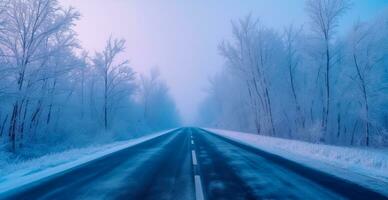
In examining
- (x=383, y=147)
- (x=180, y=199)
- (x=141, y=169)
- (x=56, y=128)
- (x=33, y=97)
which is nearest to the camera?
(x=180, y=199)

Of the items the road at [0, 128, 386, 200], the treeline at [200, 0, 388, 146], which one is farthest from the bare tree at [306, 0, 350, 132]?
the road at [0, 128, 386, 200]

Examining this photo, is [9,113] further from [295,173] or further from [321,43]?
[321,43]

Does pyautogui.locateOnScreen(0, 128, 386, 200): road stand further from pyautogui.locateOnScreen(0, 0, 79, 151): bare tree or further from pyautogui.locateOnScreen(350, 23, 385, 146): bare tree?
pyautogui.locateOnScreen(350, 23, 385, 146): bare tree

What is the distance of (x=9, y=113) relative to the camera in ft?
62.5

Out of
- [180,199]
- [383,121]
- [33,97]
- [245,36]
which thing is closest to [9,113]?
[33,97]

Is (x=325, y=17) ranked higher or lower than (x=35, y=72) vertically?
higher

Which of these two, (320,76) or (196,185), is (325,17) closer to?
(320,76)

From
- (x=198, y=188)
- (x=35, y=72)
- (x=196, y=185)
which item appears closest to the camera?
(x=198, y=188)

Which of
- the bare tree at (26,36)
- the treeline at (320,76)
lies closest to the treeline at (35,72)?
the bare tree at (26,36)

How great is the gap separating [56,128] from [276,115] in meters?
24.7

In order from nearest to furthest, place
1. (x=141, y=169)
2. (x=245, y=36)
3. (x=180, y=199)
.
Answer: (x=180, y=199), (x=141, y=169), (x=245, y=36)

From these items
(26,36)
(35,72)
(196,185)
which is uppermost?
(26,36)

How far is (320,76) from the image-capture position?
29844 millimetres

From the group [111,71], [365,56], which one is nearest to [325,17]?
[365,56]
